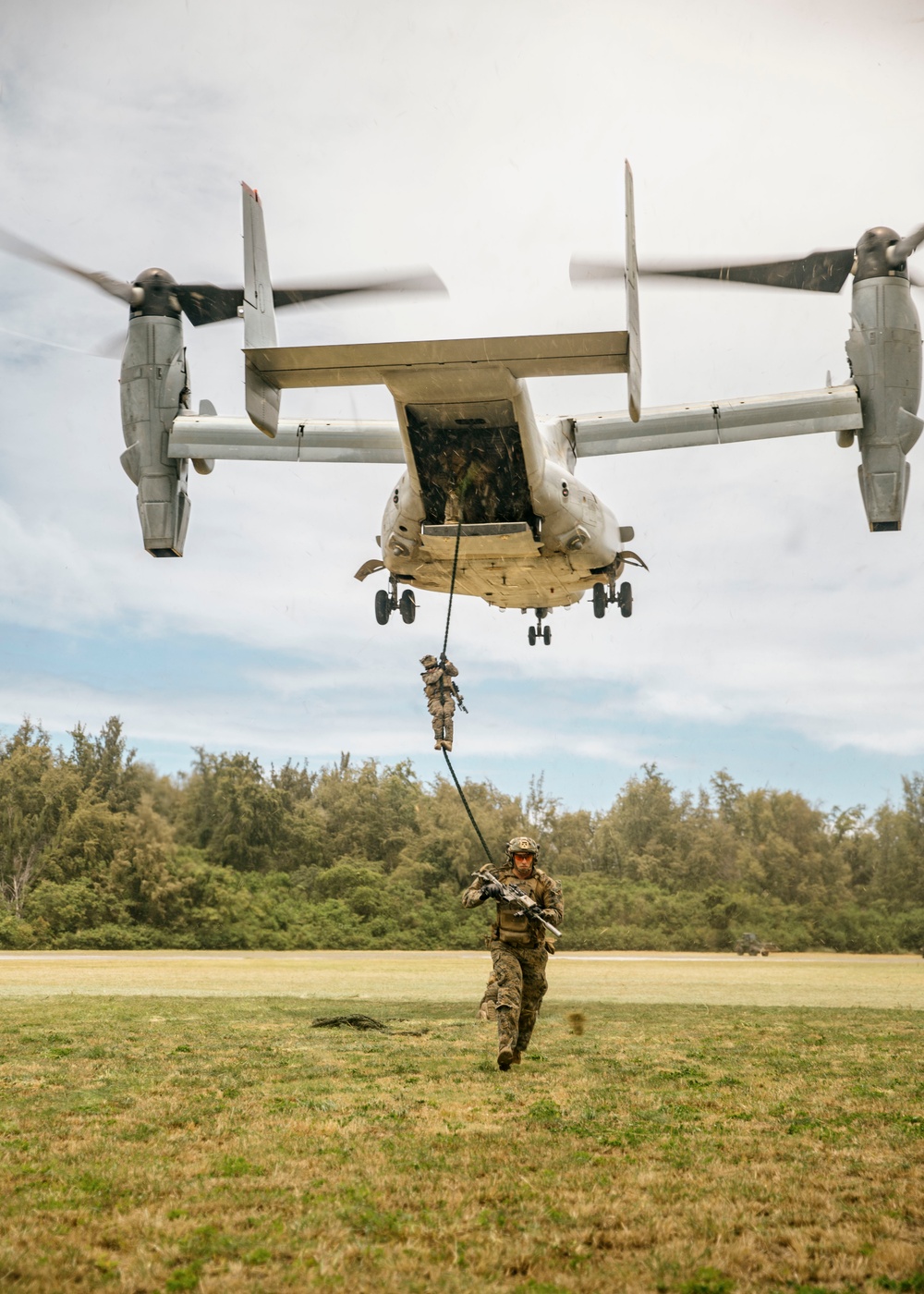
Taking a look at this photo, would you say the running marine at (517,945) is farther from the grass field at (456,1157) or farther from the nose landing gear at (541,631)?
the nose landing gear at (541,631)

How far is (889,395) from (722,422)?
2.87 m

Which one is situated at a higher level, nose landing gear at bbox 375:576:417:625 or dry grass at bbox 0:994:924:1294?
nose landing gear at bbox 375:576:417:625

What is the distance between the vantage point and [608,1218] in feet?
16.9

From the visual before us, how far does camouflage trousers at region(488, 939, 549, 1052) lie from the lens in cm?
934

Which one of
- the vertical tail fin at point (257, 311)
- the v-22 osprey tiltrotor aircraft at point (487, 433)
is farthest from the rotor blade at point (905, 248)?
the vertical tail fin at point (257, 311)

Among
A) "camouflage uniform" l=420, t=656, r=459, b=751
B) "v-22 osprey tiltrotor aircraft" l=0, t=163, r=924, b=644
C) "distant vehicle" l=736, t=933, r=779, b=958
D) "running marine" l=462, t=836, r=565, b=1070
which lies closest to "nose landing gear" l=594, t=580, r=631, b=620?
"v-22 osprey tiltrotor aircraft" l=0, t=163, r=924, b=644

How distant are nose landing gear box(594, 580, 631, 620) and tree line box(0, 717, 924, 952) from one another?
13584mm

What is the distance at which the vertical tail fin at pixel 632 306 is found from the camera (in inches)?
460

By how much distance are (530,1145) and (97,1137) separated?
8.32 feet

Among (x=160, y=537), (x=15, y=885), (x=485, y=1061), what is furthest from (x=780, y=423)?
(x=15, y=885)

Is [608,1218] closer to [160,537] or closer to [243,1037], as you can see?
[243,1037]

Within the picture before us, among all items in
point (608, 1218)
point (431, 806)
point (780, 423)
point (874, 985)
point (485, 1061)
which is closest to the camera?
point (608, 1218)

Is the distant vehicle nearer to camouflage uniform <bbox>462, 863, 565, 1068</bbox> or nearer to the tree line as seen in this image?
the tree line

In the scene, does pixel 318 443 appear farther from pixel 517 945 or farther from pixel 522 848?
pixel 517 945
